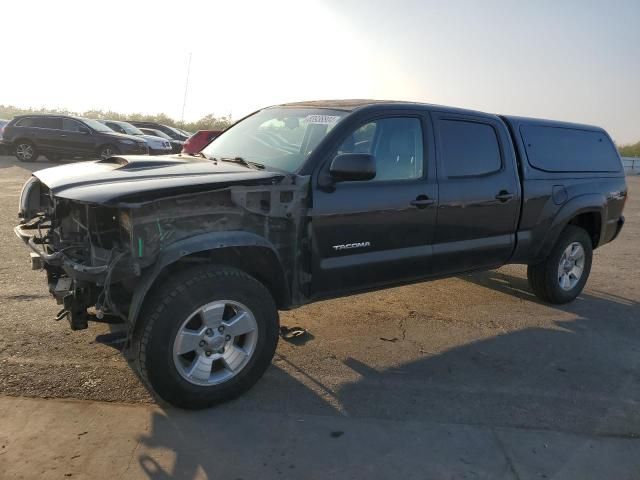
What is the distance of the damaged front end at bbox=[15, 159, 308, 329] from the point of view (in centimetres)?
301

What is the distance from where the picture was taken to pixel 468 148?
4.62 meters

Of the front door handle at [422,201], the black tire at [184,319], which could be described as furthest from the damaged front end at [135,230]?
the front door handle at [422,201]

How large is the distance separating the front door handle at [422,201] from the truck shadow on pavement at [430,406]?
1.20 meters

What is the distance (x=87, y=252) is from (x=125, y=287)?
311 millimetres

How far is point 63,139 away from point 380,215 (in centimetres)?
1610

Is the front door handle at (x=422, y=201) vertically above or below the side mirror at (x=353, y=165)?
below

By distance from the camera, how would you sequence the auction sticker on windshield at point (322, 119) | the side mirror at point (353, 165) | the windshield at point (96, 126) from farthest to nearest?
the windshield at point (96, 126) < the auction sticker on windshield at point (322, 119) < the side mirror at point (353, 165)

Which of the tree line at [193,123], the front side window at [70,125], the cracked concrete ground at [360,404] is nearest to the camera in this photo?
the cracked concrete ground at [360,404]

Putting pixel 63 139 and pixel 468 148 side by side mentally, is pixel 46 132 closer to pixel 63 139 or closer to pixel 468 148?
pixel 63 139

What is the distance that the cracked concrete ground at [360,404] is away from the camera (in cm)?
284

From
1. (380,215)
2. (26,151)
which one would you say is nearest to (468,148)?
(380,215)

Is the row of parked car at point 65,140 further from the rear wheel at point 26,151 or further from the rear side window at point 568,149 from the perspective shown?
the rear side window at point 568,149

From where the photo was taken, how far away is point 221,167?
12.5 ft

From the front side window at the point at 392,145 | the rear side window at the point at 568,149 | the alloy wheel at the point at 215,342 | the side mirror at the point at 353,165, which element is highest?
the rear side window at the point at 568,149
